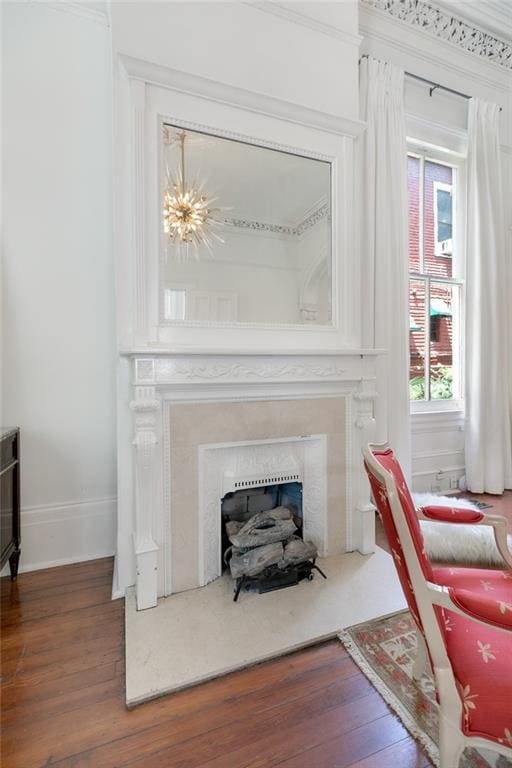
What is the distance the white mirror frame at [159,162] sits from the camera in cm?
185

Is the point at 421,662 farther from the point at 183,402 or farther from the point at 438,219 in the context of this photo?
the point at 438,219

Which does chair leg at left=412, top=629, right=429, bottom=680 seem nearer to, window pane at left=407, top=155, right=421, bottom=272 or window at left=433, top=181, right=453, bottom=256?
window pane at left=407, top=155, right=421, bottom=272

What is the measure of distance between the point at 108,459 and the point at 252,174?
202 centimetres

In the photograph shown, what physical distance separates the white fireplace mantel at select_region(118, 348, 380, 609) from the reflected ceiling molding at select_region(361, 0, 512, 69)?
293 cm

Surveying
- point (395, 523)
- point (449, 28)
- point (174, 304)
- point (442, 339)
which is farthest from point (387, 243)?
point (395, 523)

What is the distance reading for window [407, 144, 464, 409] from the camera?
3.33 metres

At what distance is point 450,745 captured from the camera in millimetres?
901

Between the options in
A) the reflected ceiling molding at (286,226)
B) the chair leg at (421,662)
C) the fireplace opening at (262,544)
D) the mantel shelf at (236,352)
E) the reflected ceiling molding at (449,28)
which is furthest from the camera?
the reflected ceiling molding at (449,28)

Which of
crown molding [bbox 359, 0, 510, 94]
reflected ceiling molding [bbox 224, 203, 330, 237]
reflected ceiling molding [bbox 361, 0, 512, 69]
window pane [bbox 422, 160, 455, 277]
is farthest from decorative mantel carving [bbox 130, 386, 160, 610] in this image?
reflected ceiling molding [bbox 361, 0, 512, 69]

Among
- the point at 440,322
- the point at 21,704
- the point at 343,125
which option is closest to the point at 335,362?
the point at 343,125

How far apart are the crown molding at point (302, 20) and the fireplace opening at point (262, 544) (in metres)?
2.86

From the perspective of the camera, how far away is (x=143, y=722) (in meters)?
1.23

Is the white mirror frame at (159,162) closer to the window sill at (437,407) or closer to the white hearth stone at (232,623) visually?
the white hearth stone at (232,623)

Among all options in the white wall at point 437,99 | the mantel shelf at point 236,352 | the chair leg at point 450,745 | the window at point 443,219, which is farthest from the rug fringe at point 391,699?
the window at point 443,219
